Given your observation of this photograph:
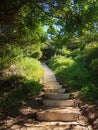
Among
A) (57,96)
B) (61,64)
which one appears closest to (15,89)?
(57,96)

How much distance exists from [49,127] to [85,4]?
4.66m

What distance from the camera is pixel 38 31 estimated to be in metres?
11.8

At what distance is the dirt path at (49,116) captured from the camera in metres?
8.20

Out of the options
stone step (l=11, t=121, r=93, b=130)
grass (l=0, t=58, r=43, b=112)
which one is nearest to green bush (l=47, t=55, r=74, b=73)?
grass (l=0, t=58, r=43, b=112)

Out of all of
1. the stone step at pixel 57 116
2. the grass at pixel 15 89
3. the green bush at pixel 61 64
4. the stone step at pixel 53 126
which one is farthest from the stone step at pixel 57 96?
the green bush at pixel 61 64

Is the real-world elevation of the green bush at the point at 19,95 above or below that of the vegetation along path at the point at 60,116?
above

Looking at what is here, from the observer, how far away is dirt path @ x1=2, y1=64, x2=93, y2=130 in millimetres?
8203

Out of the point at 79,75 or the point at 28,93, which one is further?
the point at 79,75

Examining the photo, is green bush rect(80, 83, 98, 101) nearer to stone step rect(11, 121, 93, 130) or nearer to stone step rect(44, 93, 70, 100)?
stone step rect(44, 93, 70, 100)

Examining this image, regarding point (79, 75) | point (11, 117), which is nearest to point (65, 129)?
point (11, 117)

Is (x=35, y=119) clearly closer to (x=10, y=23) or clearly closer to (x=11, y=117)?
(x=11, y=117)

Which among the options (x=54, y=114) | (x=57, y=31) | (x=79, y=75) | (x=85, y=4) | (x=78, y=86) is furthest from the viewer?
(x=79, y=75)

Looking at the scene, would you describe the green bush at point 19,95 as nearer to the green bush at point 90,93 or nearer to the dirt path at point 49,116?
the dirt path at point 49,116

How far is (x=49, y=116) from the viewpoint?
899cm
